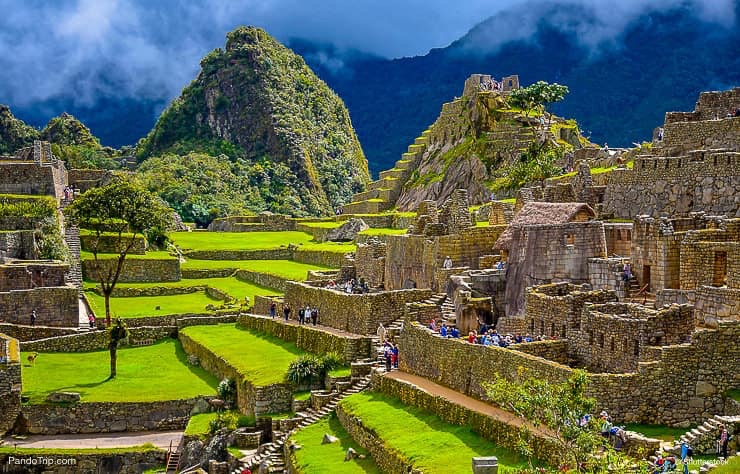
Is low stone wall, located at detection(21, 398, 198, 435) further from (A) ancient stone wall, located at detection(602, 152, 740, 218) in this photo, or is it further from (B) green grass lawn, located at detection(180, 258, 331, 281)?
(A) ancient stone wall, located at detection(602, 152, 740, 218)

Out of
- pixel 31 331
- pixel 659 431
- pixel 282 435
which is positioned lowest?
pixel 282 435

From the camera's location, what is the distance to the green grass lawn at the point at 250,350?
39.3 m

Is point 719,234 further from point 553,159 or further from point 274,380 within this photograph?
point 553,159

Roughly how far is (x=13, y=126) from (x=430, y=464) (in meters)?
95.0

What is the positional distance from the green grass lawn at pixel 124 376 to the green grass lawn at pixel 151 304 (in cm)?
324

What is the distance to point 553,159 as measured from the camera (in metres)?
Answer: 56.2

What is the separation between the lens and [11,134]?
4409 inches

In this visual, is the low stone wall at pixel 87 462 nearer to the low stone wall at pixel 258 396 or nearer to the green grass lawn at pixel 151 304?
the low stone wall at pixel 258 396

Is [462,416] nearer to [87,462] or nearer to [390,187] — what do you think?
[87,462]

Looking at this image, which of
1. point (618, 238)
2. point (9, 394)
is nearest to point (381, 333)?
point (618, 238)

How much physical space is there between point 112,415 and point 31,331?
34.7 ft

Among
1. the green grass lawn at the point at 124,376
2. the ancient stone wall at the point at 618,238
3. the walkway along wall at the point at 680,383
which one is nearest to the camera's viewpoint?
the walkway along wall at the point at 680,383

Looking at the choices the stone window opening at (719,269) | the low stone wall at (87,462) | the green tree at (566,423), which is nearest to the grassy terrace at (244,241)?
the low stone wall at (87,462)

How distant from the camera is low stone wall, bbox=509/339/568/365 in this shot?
27.6 meters
